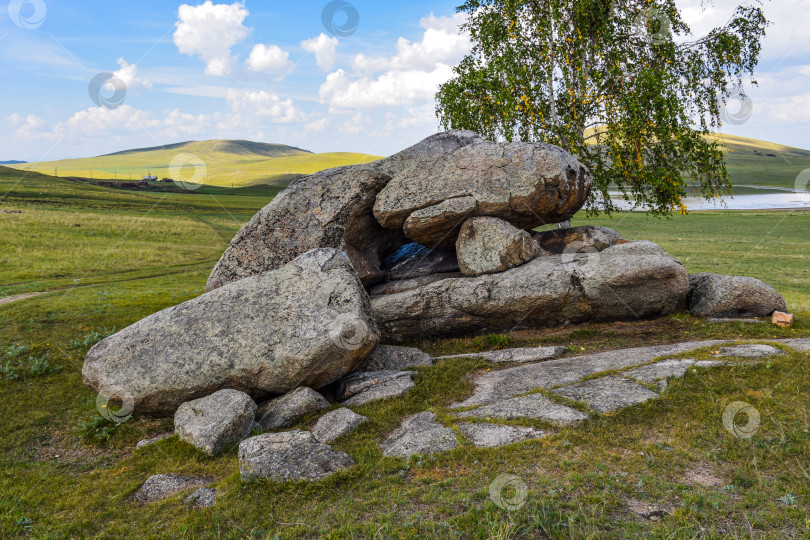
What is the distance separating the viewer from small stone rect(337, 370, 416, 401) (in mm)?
17875

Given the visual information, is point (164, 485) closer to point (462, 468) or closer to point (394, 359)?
point (462, 468)

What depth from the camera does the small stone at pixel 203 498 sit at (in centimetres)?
1179

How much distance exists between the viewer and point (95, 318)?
1102 inches

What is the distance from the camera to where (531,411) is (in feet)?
48.0

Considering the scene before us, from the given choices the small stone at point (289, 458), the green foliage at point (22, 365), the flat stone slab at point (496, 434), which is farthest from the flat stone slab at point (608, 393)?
the green foliage at point (22, 365)

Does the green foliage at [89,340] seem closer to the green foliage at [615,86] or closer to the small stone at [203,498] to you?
the small stone at [203,498]

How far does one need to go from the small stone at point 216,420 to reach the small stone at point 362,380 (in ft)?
11.0

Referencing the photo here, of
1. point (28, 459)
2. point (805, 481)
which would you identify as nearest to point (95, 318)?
point (28, 459)

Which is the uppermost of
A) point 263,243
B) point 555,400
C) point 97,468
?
point 263,243

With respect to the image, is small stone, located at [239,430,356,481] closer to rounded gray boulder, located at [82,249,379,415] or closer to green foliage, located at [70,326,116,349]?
rounded gray boulder, located at [82,249,379,415]

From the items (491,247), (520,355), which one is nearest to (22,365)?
(520,355)

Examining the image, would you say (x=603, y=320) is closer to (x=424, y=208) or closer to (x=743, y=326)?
(x=743, y=326)

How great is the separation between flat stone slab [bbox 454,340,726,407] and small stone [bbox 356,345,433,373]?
282cm

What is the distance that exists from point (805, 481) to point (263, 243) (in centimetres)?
2250
